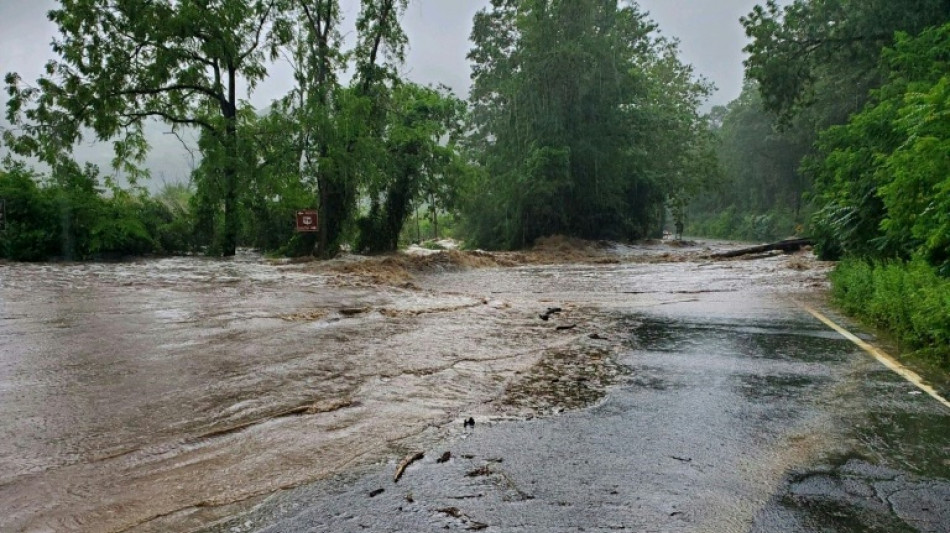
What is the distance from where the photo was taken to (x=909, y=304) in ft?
29.7

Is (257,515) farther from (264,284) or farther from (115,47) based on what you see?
(115,47)

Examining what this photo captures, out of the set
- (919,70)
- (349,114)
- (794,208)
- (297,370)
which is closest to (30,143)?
(349,114)

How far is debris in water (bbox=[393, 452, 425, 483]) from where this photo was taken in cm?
399

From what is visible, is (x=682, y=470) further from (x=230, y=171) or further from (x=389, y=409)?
(x=230, y=171)

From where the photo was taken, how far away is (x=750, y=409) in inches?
217

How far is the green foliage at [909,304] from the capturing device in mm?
7738

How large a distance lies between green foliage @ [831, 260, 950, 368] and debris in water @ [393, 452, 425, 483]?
610 cm

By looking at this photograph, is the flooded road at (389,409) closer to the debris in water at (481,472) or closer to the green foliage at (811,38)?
the debris in water at (481,472)

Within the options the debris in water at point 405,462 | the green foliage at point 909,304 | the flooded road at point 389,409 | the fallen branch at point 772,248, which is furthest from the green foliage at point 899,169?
the debris in water at point 405,462

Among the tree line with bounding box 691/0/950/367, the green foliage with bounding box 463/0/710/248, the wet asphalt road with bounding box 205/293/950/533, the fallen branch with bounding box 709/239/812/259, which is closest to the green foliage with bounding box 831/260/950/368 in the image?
the tree line with bounding box 691/0/950/367

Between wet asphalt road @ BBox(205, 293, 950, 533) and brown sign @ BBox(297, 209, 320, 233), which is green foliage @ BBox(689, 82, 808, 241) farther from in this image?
wet asphalt road @ BBox(205, 293, 950, 533)

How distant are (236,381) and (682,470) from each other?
13.5 ft

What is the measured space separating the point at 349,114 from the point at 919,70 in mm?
17181

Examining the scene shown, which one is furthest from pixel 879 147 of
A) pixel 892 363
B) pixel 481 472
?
pixel 481 472
